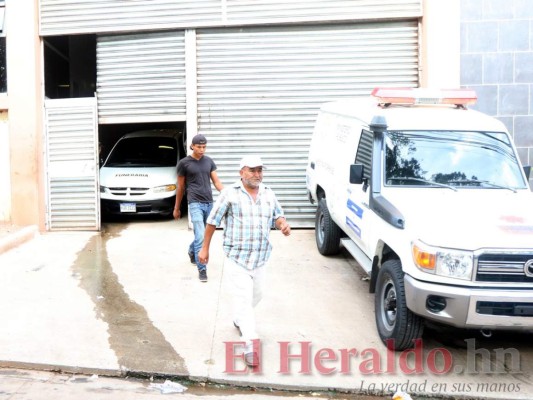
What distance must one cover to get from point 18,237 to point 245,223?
18.5 feet

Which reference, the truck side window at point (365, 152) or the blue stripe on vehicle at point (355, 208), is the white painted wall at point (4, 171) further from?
the truck side window at point (365, 152)

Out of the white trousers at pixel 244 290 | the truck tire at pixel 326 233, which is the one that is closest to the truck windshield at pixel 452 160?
the white trousers at pixel 244 290

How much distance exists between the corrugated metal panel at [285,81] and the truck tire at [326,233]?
1.68 meters

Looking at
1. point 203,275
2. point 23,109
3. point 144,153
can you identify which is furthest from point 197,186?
point 144,153

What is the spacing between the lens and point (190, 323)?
18.4 feet

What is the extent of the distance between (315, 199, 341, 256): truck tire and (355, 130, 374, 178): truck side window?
148cm

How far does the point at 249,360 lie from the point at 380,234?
5.45ft

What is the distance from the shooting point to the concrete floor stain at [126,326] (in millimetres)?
4699

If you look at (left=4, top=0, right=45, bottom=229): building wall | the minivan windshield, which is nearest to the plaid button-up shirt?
(left=4, top=0, right=45, bottom=229): building wall

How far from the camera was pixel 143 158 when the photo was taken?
1165cm

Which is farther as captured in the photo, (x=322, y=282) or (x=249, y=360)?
(x=322, y=282)

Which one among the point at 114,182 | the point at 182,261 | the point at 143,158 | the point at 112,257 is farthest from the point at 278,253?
the point at 143,158

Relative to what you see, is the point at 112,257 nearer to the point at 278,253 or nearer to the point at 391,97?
the point at 278,253

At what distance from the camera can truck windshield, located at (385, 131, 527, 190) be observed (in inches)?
217
